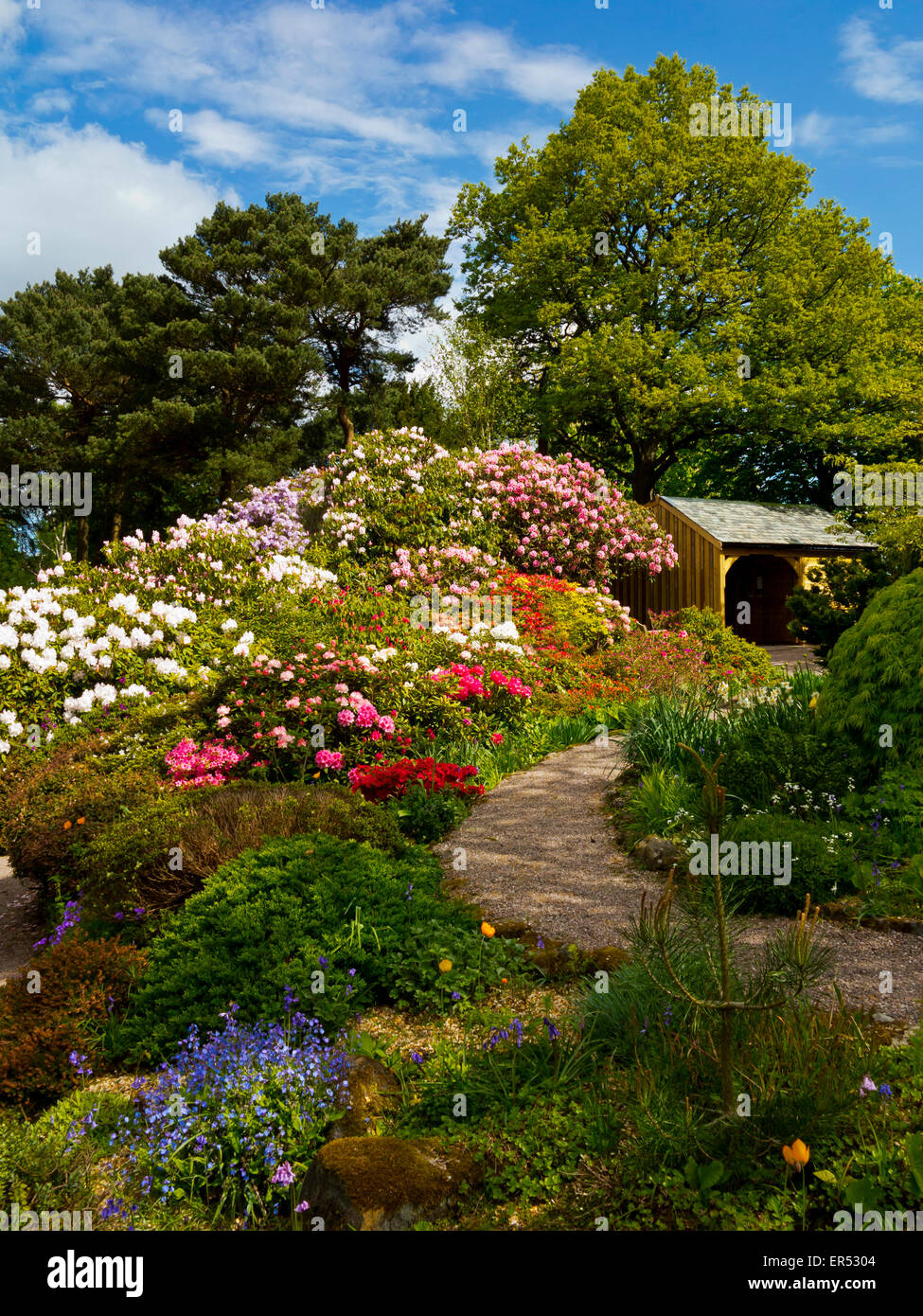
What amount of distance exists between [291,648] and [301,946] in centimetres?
407

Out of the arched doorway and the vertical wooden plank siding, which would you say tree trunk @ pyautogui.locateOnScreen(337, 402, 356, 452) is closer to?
the vertical wooden plank siding

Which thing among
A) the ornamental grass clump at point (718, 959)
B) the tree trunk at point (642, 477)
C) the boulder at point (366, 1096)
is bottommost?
the boulder at point (366, 1096)

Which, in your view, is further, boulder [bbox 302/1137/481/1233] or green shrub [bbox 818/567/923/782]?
green shrub [bbox 818/567/923/782]

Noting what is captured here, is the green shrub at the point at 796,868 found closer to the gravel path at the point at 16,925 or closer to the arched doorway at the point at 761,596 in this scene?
the gravel path at the point at 16,925

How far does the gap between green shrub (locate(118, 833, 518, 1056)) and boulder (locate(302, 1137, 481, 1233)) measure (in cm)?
81

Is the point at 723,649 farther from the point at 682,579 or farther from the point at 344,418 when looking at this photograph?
the point at 344,418

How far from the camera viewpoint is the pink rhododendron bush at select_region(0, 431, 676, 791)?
7.05 metres

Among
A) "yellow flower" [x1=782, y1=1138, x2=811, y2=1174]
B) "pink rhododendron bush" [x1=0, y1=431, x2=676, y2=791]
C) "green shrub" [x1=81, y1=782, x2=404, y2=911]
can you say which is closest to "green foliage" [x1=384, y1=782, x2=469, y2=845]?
"green shrub" [x1=81, y1=782, x2=404, y2=911]

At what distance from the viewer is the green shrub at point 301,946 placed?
11.6 ft

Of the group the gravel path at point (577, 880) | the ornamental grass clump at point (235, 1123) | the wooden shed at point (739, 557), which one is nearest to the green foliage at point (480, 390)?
the wooden shed at point (739, 557)

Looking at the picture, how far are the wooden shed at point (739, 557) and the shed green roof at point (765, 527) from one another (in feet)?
0.07

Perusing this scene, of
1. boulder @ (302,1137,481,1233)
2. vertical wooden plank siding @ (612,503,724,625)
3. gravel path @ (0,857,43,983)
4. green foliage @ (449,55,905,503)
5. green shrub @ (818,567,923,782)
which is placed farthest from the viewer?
green foliage @ (449,55,905,503)
